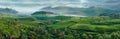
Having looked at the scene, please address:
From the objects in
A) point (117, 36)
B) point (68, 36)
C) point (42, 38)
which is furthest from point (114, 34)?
point (42, 38)

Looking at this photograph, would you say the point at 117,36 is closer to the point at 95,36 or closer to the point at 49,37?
the point at 95,36

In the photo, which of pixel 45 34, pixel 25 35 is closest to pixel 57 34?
pixel 45 34

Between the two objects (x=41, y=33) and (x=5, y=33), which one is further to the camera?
(x=41, y=33)

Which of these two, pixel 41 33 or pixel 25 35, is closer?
pixel 25 35

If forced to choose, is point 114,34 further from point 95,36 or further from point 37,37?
point 37,37

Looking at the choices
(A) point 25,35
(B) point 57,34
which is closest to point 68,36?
(B) point 57,34

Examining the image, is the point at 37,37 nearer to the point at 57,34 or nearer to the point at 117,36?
the point at 57,34

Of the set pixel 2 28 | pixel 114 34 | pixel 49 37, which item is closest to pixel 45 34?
pixel 49 37
